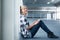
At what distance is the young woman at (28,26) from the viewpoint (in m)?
1.47

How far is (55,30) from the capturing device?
1.47 meters

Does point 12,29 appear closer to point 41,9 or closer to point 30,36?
point 30,36

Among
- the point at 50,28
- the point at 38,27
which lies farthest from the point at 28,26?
the point at 50,28

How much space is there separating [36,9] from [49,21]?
0.18m

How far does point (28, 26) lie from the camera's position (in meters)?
1.48

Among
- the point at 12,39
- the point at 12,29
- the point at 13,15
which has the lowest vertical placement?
the point at 12,39

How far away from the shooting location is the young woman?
147 centimetres

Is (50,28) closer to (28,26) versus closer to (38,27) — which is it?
(38,27)

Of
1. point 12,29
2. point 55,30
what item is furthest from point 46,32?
point 12,29

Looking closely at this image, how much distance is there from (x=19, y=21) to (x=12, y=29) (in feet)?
0.36

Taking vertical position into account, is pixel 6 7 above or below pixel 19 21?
above

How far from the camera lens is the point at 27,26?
4.86ft

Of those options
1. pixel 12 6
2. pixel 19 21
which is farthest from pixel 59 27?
pixel 12 6

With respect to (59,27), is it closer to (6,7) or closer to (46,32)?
(46,32)
